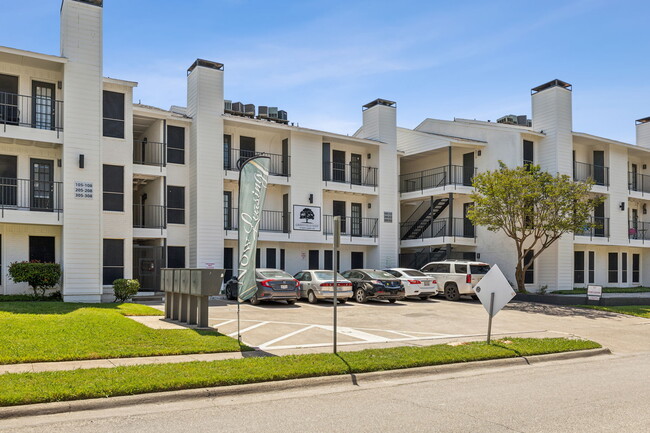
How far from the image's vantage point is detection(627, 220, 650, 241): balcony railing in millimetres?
37781

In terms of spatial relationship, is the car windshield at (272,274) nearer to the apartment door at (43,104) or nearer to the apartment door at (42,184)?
the apartment door at (42,184)

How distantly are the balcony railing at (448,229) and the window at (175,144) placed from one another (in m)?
14.0

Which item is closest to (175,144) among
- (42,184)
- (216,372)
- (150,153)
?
(150,153)

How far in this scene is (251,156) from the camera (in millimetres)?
29641

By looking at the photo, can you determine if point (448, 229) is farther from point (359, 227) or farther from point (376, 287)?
point (376, 287)

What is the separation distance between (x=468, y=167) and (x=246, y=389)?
27.7 meters

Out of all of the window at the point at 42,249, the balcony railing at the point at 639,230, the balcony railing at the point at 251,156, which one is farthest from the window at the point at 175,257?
the balcony railing at the point at 639,230

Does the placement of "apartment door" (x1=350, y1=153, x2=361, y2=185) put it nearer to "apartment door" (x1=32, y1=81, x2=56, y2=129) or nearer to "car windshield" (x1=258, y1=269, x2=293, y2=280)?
"car windshield" (x1=258, y1=269, x2=293, y2=280)

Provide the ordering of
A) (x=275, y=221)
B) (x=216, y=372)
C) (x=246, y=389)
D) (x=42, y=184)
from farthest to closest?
(x=275, y=221) → (x=42, y=184) → (x=216, y=372) → (x=246, y=389)

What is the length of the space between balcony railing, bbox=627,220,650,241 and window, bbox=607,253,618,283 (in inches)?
63.7

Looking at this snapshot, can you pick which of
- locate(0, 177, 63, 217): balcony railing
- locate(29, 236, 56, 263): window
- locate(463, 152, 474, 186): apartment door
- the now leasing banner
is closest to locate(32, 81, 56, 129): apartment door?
locate(0, 177, 63, 217): balcony railing

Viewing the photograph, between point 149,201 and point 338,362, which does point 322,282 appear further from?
point 338,362

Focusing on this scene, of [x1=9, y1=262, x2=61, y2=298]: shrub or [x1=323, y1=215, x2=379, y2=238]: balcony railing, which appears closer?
[x1=9, y1=262, x2=61, y2=298]: shrub

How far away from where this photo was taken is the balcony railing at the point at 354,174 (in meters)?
32.4
